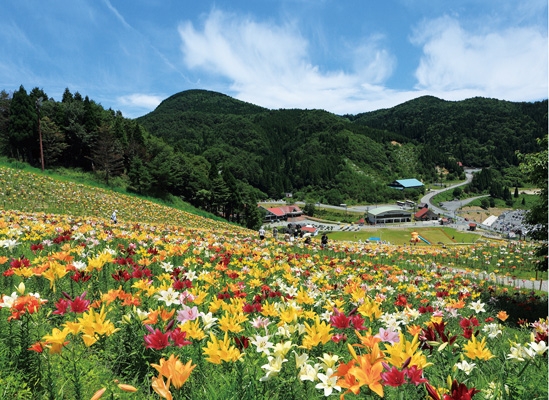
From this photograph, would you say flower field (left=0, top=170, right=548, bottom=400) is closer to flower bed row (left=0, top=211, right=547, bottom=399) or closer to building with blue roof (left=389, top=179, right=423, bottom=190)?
flower bed row (left=0, top=211, right=547, bottom=399)

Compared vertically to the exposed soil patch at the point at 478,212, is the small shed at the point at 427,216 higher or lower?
higher

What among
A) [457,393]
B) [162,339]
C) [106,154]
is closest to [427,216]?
[106,154]

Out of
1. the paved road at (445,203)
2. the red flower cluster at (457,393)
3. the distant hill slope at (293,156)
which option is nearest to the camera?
the red flower cluster at (457,393)

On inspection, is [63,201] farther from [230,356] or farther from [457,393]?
[457,393]

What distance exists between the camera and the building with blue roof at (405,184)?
157 meters

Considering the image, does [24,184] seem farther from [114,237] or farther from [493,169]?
[493,169]

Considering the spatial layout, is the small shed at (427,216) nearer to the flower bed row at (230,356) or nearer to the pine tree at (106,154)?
the pine tree at (106,154)

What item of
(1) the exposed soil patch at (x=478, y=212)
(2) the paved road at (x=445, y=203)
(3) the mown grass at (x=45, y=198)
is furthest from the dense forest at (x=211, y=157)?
(1) the exposed soil patch at (x=478, y=212)

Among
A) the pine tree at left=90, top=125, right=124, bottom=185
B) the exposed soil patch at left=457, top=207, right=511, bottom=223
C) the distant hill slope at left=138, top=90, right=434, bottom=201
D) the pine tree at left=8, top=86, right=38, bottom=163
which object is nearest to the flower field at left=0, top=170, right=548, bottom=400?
the pine tree at left=90, top=125, right=124, bottom=185

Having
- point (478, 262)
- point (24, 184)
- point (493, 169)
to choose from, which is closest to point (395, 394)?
point (478, 262)

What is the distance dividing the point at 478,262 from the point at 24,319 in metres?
18.8

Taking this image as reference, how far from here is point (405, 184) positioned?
522 feet

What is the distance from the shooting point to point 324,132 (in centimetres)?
19962

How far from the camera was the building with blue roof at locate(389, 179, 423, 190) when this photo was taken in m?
157
